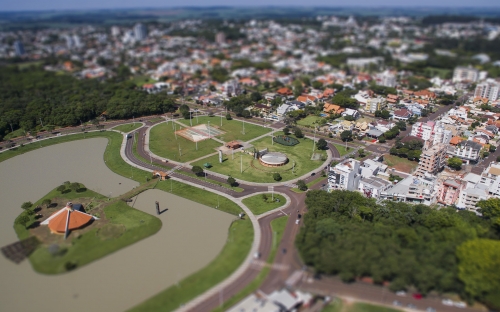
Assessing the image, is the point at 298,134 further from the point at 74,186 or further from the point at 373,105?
the point at 74,186

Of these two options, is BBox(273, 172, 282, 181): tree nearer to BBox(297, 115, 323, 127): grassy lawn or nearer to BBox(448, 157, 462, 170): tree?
BBox(297, 115, 323, 127): grassy lawn

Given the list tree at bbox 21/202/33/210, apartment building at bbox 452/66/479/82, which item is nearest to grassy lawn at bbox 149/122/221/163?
tree at bbox 21/202/33/210

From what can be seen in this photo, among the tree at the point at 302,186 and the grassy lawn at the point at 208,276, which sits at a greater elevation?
the tree at the point at 302,186

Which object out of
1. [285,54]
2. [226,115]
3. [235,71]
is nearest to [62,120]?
[226,115]

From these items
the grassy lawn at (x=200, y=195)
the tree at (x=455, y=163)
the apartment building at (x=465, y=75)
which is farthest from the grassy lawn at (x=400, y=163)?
the apartment building at (x=465, y=75)

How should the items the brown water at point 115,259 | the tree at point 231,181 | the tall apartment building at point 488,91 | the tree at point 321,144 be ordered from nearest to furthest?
the brown water at point 115,259, the tree at point 231,181, the tree at point 321,144, the tall apartment building at point 488,91

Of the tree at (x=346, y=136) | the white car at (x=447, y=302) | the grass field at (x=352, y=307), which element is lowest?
the grass field at (x=352, y=307)

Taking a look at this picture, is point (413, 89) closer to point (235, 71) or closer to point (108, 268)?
point (235, 71)

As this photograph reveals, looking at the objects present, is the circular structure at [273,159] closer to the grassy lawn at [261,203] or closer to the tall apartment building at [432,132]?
the grassy lawn at [261,203]

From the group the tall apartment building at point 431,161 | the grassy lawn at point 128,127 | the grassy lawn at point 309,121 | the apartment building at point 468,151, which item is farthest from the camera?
the grassy lawn at point 309,121
